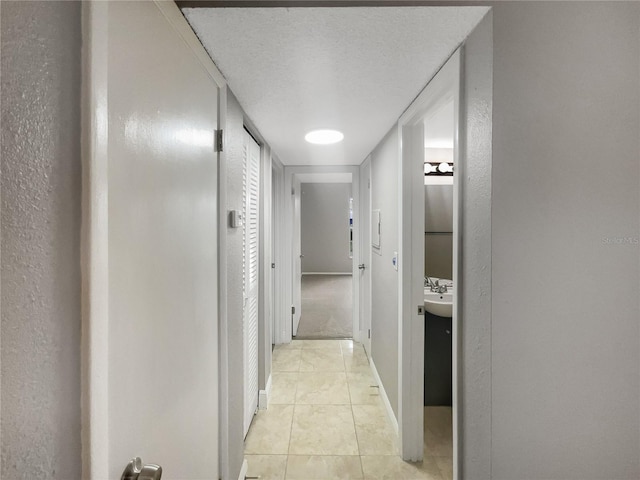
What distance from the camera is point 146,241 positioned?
0.73 meters

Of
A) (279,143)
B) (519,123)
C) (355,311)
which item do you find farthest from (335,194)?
(519,123)

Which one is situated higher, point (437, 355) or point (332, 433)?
point (437, 355)

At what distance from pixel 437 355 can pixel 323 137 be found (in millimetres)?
1805

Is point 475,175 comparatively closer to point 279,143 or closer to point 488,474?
point 488,474

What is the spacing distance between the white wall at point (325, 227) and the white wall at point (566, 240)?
278 inches

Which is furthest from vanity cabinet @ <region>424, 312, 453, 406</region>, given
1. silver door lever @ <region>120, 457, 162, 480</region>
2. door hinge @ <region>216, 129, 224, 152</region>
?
silver door lever @ <region>120, 457, 162, 480</region>

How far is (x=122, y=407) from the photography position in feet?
2.11

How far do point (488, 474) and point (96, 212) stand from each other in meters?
1.29

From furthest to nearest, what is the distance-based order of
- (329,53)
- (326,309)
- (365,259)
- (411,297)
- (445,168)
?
1. (326,309)
2. (365,259)
3. (445,168)
4. (411,297)
5. (329,53)

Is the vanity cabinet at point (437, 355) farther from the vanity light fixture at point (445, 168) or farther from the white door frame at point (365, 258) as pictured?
the vanity light fixture at point (445, 168)

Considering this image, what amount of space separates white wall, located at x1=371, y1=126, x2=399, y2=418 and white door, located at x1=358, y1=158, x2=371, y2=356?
31cm

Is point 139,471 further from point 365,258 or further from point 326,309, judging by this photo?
point 326,309

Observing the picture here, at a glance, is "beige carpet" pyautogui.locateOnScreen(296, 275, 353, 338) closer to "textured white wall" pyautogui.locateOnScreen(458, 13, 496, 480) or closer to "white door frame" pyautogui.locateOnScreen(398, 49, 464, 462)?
"white door frame" pyautogui.locateOnScreen(398, 49, 464, 462)

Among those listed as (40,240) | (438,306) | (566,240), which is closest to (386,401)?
(438,306)
